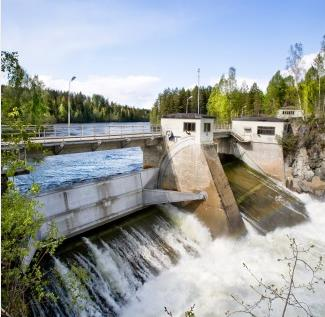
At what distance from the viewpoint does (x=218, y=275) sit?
20578mm

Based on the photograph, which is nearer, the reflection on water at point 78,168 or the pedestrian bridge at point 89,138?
the pedestrian bridge at point 89,138

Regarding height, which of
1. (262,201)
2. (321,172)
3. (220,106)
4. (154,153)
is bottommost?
(262,201)

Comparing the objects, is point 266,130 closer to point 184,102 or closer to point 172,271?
point 172,271

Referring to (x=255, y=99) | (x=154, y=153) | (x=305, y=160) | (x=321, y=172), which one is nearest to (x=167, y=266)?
(x=154, y=153)

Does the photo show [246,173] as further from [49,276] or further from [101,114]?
[101,114]

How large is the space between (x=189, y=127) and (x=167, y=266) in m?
11.2

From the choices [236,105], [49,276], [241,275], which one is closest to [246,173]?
[241,275]

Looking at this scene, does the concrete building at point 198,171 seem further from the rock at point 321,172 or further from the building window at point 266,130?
Result: the rock at point 321,172

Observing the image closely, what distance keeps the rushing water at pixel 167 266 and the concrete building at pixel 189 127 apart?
229 inches

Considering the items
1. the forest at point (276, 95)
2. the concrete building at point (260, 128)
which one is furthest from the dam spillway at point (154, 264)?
the forest at point (276, 95)

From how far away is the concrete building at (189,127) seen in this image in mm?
27344

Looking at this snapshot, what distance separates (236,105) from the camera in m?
72.4

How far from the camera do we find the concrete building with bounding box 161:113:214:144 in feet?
89.7

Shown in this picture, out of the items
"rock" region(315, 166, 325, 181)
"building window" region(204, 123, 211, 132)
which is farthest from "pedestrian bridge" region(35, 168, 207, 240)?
"rock" region(315, 166, 325, 181)
